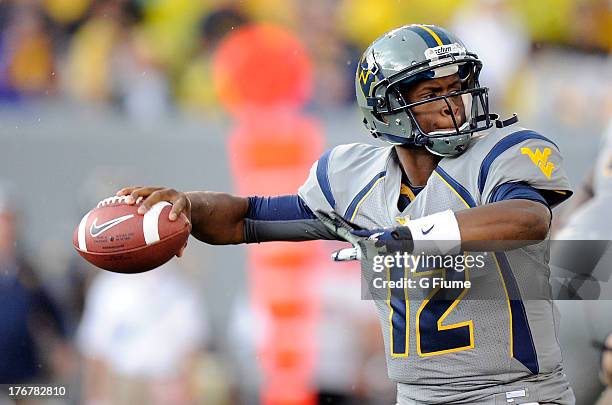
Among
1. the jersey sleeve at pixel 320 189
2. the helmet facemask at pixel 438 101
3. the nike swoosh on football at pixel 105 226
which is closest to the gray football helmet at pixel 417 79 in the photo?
the helmet facemask at pixel 438 101

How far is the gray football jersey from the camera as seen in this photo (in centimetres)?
313

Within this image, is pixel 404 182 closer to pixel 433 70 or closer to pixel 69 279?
pixel 433 70

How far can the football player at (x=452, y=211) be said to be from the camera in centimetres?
300

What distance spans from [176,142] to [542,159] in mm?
4011

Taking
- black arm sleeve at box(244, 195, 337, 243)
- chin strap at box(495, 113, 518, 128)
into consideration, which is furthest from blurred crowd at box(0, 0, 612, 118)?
chin strap at box(495, 113, 518, 128)

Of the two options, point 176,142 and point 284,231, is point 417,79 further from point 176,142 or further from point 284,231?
point 176,142

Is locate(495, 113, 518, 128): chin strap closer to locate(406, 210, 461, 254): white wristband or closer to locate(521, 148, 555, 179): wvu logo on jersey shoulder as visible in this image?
locate(521, 148, 555, 179): wvu logo on jersey shoulder

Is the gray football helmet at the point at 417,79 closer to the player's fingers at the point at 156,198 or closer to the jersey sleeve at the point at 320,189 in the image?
the jersey sleeve at the point at 320,189

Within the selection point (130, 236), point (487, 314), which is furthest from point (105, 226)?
point (487, 314)

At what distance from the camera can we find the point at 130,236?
3355mm

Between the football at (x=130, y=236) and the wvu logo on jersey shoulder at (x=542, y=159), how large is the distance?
113 cm

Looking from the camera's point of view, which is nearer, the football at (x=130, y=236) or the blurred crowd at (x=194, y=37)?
the football at (x=130, y=236)

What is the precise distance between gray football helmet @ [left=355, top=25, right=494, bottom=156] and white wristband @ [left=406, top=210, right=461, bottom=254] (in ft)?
1.45

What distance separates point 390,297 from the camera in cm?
331
